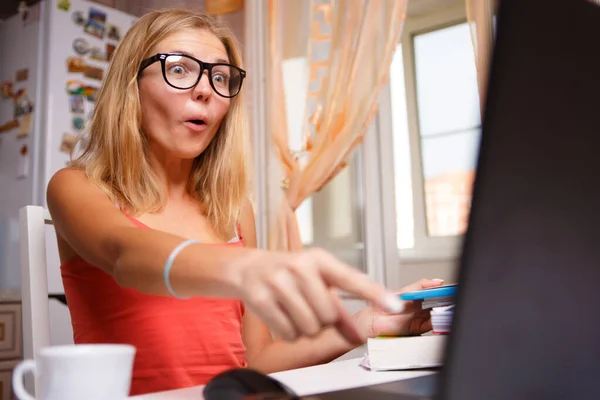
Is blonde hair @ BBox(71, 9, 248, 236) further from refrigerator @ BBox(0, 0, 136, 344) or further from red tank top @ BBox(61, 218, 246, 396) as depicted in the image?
refrigerator @ BBox(0, 0, 136, 344)

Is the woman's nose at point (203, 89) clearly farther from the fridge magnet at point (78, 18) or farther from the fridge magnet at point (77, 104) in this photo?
the fridge magnet at point (78, 18)

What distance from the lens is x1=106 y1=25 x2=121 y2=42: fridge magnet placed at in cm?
296

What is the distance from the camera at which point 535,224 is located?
1.09 ft

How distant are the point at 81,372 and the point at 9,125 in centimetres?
290

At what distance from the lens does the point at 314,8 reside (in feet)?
8.48

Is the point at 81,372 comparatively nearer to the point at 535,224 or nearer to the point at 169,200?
the point at 535,224

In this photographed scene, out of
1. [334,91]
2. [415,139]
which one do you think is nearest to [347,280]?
[334,91]

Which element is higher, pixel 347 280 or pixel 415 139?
pixel 415 139

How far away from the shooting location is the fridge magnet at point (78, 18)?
2.82m

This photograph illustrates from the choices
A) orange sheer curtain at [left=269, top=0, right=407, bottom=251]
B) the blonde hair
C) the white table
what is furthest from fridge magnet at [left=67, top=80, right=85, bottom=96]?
the white table

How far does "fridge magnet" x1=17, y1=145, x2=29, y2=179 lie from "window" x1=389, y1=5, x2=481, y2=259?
1846mm

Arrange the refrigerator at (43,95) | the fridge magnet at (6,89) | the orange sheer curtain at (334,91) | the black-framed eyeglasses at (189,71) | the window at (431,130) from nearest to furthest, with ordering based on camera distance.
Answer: the black-framed eyeglasses at (189,71) < the orange sheer curtain at (334,91) < the window at (431,130) < the refrigerator at (43,95) < the fridge magnet at (6,89)

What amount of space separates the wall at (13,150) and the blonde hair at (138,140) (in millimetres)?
1830

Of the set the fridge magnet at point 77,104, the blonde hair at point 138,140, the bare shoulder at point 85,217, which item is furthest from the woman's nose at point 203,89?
the fridge magnet at point 77,104
